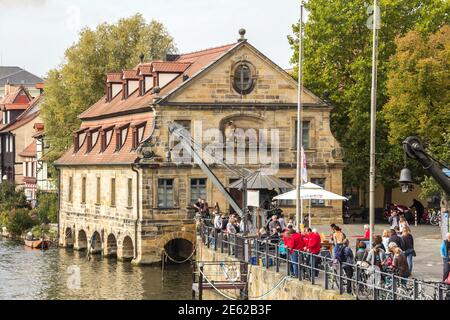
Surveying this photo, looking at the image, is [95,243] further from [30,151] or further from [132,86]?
[30,151]

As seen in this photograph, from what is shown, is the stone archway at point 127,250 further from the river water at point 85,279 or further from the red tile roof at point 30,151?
the red tile roof at point 30,151

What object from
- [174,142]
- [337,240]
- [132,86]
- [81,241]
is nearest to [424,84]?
[174,142]

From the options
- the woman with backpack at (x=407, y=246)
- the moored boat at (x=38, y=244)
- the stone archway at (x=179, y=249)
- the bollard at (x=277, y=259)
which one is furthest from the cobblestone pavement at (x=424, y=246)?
the moored boat at (x=38, y=244)

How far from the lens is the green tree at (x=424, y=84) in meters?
55.7

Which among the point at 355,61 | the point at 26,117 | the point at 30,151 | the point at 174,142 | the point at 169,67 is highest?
the point at 355,61

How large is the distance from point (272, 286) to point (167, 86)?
86.9 feet

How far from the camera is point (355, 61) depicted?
63.6 meters

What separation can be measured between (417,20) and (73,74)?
2504 cm

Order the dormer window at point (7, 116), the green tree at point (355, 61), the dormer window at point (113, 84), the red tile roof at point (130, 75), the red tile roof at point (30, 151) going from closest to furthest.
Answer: the green tree at point (355, 61) → the red tile roof at point (130, 75) → the dormer window at point (113, 84) → the red tile roof at point (30, 151) → the dormer window at point (7, 116)

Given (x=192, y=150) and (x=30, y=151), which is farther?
(x=30, y=151)

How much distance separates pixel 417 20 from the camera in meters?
63.2

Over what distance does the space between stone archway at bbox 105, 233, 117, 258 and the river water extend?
2.10 feet

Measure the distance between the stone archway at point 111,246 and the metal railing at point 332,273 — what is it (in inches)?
707

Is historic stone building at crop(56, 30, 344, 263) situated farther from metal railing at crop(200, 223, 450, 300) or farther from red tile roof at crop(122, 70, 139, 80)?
metal railing at crop(200, 223, 450, 300)
